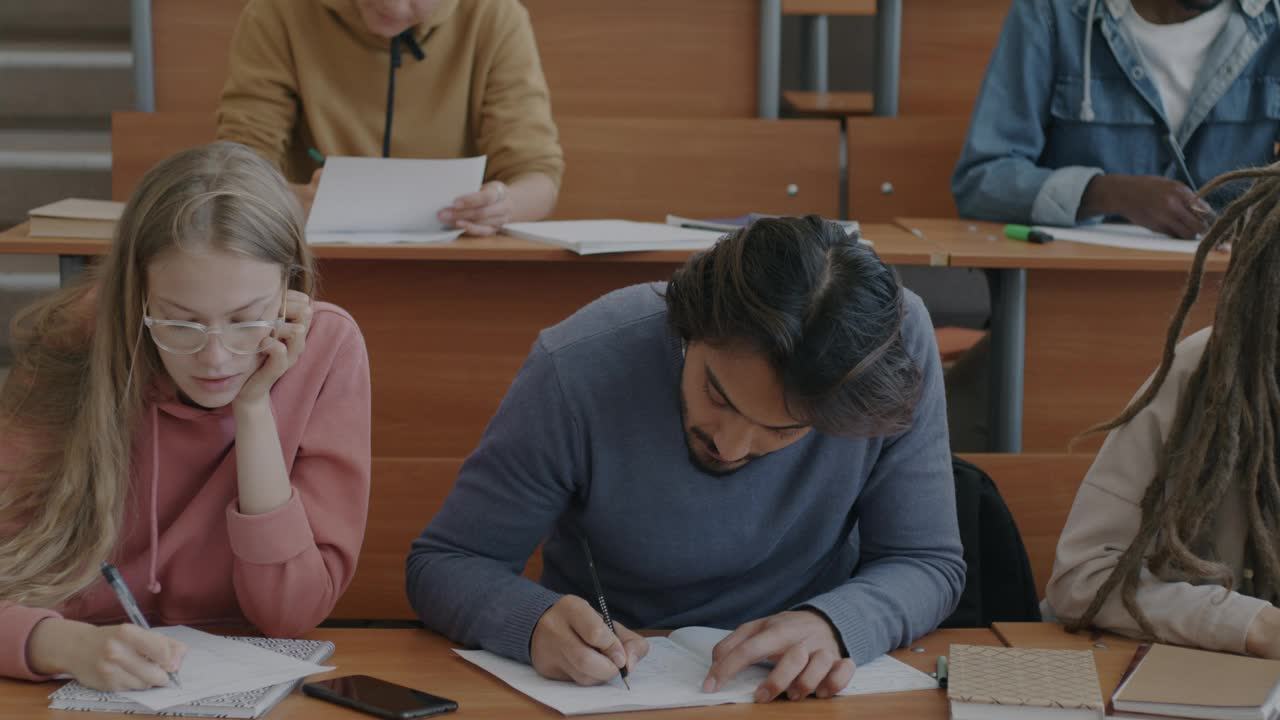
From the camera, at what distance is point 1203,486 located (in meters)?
1.39

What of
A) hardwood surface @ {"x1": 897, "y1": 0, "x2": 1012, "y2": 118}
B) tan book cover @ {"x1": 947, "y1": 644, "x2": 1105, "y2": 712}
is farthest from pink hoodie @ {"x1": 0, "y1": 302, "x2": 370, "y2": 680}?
hardwood surface @ {"x1": 897, "y1": 0, "x2": 1012, "y2": 118}

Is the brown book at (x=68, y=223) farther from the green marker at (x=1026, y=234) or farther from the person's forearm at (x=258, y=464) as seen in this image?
the green marker at (x=1026, y=234)

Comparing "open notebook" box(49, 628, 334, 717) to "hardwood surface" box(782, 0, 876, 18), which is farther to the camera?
"hardwood surface" box(782, 0, 876, 18)

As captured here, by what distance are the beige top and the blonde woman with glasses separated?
29.1 inches

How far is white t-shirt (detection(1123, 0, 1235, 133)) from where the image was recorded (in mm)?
2717

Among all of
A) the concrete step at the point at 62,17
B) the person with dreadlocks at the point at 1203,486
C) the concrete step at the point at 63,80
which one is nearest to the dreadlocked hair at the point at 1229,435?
the person with dreadlocks at the point at 1203,486

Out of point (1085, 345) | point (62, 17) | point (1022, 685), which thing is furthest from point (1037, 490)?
point (62, 17)

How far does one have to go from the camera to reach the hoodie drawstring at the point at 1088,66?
2756mm

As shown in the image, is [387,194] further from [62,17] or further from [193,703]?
[62,17]

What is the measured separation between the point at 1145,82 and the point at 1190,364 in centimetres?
147

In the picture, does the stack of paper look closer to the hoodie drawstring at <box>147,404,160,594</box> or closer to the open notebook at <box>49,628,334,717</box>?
the hoodie drawstring at <box>147,404,160,594</box>

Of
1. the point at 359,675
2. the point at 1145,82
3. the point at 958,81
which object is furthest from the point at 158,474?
the point at 958,81

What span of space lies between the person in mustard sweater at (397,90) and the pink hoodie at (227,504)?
1.24 metres

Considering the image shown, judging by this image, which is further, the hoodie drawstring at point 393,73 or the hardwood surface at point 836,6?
the hardwood surface at point 836,6
